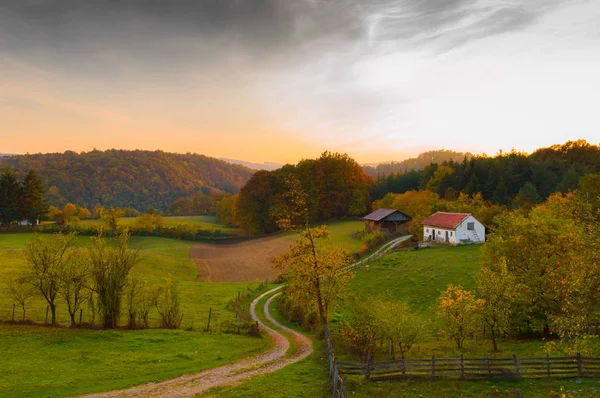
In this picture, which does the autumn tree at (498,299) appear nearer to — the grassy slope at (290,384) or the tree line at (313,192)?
the grassy slope at (290,384)

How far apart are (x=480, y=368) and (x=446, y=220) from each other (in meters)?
49.3

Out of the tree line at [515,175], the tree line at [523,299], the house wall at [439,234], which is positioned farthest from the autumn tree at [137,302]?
→ the tree line at [515,175]

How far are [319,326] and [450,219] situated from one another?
43.3 meters

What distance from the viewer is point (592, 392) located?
1873 cm

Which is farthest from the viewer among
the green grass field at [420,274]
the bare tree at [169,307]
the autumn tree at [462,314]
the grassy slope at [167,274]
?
the green grass field at [420,274]

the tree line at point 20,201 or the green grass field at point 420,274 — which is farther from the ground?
the tree line at point 20,201

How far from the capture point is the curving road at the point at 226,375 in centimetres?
Answer: 1933

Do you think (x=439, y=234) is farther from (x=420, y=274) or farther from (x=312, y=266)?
(x=312, y=266)

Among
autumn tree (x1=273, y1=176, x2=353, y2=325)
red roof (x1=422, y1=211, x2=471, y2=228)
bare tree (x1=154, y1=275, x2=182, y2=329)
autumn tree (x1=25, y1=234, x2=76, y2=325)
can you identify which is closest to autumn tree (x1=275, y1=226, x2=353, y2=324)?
autumn tree (x1=273, y1=176, x2=353, y2=325)

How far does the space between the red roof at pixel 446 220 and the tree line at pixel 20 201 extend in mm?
90754

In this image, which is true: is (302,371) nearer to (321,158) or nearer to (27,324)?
(27,324)

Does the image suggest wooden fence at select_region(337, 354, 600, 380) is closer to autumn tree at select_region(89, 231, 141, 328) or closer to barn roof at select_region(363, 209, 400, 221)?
autumn tree at select_region(89, 231, 141, 328)

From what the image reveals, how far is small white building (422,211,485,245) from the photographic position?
210 feet

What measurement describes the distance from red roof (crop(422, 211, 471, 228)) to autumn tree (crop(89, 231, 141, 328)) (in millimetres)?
51447
